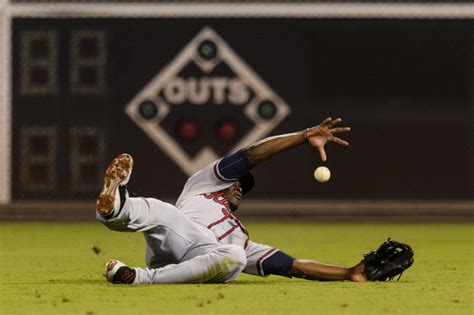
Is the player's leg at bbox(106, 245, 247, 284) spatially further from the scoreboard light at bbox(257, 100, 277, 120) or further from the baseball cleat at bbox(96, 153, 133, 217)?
the scoreboard light at bbox(257, 100, 277, 120)

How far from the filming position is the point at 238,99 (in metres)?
17.4

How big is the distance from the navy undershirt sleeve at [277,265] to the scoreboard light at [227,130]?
27.6 ft

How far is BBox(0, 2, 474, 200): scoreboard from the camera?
17.1 metres

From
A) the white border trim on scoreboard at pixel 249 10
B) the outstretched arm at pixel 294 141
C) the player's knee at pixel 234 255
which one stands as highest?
the white border trim on scoreboard at pixel 249 10

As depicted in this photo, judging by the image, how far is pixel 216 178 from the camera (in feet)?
29.2

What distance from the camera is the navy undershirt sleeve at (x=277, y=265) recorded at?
890 cm

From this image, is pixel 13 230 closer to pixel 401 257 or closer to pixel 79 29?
pixel 79 29

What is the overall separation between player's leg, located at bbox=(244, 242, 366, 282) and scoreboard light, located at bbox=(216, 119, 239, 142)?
8.34 m

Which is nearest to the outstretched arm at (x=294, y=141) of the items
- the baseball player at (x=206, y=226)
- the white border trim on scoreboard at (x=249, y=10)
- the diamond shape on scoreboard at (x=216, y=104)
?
the baseball player at (x=206, y=226)

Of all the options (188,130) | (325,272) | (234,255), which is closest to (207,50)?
(188,130)

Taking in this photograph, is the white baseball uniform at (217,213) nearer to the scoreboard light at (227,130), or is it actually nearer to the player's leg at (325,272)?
the player's leg at (325,272)

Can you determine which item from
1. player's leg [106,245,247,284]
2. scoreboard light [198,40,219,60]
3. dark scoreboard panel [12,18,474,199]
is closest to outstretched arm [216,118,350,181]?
player's leg [106,245,247,284]

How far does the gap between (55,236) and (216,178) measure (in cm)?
614

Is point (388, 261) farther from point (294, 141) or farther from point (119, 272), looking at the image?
point (119, 272)
